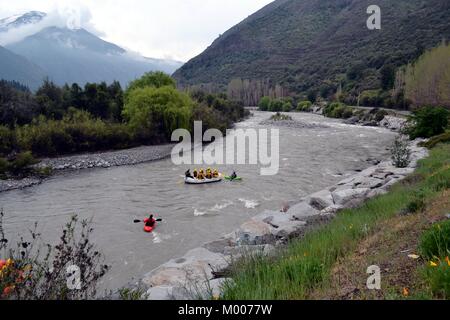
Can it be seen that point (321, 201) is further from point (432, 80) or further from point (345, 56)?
point (345, 56)

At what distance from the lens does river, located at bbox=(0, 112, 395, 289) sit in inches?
531

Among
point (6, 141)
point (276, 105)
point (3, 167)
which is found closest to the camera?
point (3, 167)

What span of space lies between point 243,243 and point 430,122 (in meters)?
32.8

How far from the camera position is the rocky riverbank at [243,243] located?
656 cm

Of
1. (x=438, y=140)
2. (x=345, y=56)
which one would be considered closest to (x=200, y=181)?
(x=438, y=140)

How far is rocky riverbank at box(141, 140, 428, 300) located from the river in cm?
162

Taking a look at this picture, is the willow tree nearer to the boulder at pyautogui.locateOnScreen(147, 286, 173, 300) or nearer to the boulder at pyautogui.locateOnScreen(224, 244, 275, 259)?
the boulder at pyautogui.locateOnScreen(224, 244, 275, 259)

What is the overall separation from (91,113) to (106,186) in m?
27.6

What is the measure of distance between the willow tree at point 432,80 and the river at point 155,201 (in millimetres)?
24109

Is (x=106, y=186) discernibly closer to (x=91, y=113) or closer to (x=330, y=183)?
(x=330, y=183)

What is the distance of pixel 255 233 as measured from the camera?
11961 mm

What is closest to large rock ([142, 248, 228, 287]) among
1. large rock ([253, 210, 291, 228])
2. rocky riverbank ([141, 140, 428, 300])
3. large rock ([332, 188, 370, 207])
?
rocky riverbank ([141, 140, 428, 300])

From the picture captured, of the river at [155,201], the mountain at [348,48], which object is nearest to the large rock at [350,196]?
the river at [155,201]
